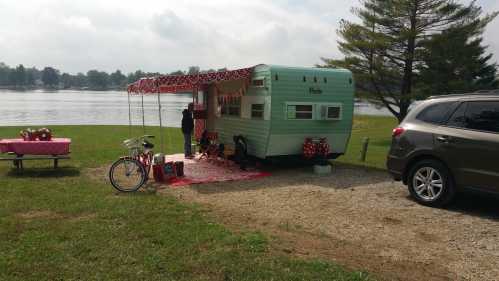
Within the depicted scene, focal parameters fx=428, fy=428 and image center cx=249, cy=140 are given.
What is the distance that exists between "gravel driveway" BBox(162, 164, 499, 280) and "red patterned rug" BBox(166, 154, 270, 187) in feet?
1.53

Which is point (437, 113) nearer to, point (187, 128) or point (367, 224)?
point (367, 224)

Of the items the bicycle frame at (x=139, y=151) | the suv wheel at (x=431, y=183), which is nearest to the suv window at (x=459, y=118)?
the suv wheel at (x=431, y=183)

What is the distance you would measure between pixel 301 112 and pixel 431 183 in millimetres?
3969

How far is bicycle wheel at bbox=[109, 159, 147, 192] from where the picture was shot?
310 inches

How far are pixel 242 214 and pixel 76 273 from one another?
9.32ft

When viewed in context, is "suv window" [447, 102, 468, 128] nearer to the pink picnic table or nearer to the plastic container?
the plastic container

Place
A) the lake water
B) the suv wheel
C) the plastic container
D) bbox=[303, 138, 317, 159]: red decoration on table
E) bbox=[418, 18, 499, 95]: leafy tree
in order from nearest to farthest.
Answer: the suv wheel, the plastic container, bbox=[303, 138, 317, 159]: red decoration on table, bbox=[418, 18, 499, 95]: leafy tree, the lake water

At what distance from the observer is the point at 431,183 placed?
6895 mm

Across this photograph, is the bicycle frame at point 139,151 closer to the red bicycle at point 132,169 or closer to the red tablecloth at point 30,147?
the red bicycle at point 132,169

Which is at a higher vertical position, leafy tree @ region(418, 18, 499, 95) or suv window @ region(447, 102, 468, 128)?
leafy tree @ region(418, 18, 499, 95)

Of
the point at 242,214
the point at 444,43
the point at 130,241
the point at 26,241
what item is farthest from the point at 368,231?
the point at 444,43

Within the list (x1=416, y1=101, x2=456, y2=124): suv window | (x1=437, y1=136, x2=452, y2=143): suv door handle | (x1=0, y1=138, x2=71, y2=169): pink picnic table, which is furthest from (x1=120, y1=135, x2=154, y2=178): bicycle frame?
(x1=437, y1=136, x2=452, y2=143): suv door handle

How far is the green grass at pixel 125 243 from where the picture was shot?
13.7ft

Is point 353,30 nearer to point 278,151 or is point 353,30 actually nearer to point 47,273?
point 278,151
